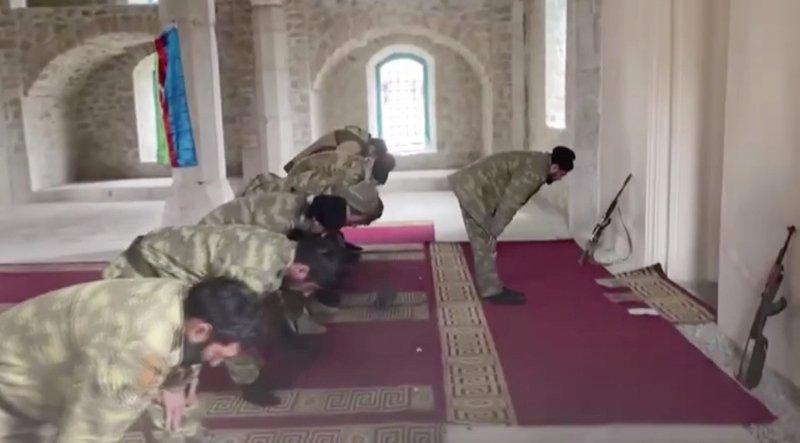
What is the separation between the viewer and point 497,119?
496 inches

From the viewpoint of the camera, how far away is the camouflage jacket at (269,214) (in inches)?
169

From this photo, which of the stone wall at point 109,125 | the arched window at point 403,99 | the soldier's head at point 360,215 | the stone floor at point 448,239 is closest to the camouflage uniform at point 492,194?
the soldier's head at point 360,215

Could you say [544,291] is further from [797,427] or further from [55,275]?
[55,275]

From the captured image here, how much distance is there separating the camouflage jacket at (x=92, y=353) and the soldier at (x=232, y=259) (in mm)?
988

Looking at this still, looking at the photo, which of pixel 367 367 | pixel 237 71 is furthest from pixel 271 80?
pixel 367 367

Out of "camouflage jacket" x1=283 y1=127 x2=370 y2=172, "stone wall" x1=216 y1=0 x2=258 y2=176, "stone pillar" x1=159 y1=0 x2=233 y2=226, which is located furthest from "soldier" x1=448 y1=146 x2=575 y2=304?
"stone wall" x1=216 y1=0 x2=258 y2=176

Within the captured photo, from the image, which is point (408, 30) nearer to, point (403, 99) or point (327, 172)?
point (403, 99)

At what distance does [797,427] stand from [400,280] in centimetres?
332

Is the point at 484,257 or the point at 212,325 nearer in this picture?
the point at 212,325

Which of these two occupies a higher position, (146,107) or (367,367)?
(146,107)

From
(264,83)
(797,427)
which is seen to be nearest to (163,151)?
(264,83)

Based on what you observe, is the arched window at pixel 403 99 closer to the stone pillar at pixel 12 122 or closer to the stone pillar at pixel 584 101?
the stone pillar at pixel 12 122

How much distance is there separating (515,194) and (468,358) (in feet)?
5.00

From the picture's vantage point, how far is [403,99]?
14203 mm
